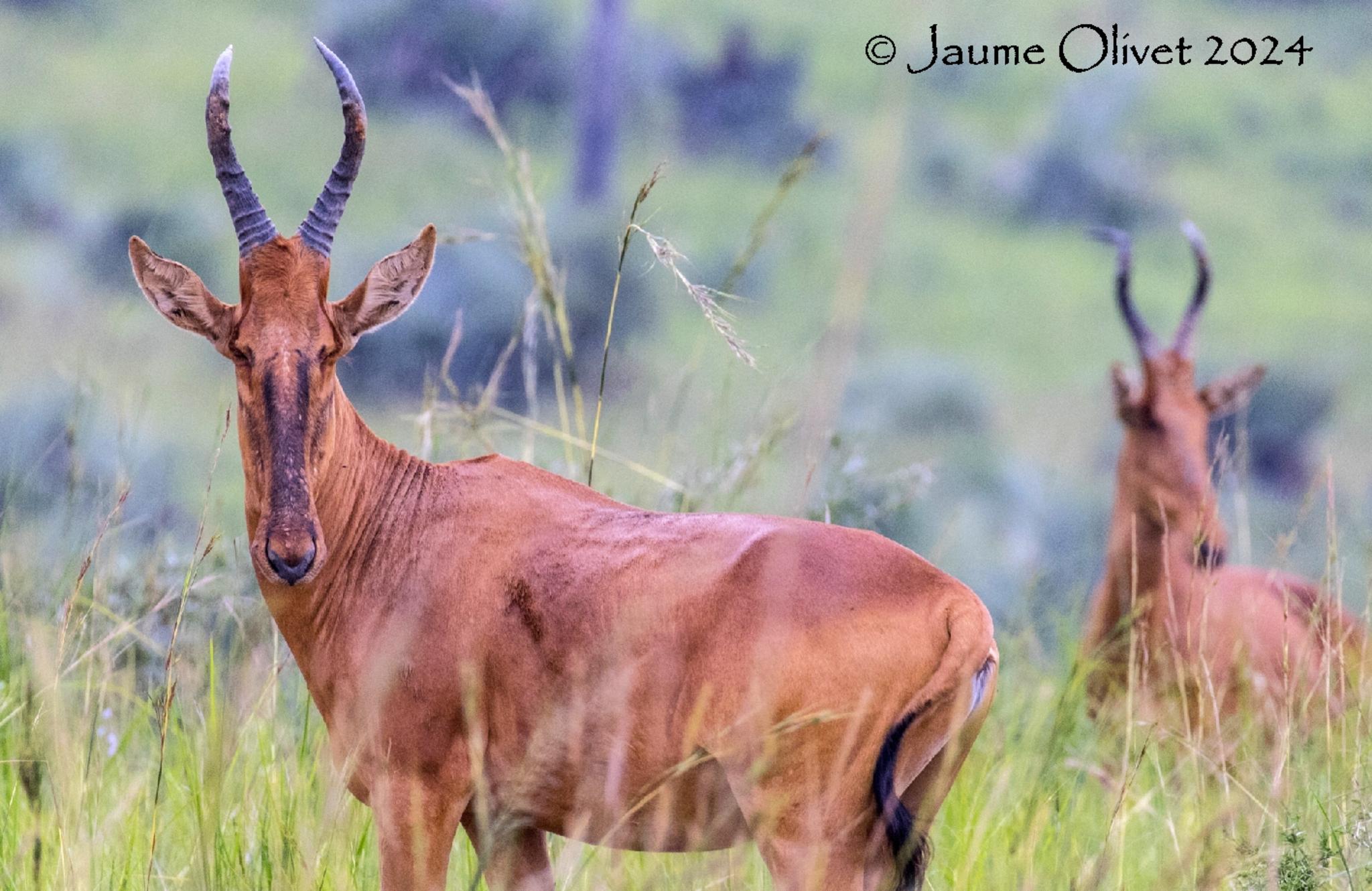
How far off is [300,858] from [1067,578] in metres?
10.5

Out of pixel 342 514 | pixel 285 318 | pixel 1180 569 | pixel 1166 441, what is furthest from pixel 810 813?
pixel 1166 441

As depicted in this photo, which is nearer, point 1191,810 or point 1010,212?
point 1191,810

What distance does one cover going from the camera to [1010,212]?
2764 cm

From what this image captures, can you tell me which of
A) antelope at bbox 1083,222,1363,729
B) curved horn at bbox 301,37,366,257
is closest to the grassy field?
antelope at bbox 1083,222,1363,729

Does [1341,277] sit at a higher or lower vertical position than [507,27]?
lower

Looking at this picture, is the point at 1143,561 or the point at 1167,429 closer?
the point at 1143,561

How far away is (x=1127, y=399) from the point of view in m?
8.22

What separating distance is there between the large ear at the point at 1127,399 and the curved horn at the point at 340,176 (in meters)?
4.86

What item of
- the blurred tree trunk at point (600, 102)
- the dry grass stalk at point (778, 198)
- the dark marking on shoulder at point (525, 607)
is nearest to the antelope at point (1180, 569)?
the dry grass stalk at point (778, 198)

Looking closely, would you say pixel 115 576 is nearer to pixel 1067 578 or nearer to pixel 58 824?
pixel 58 824

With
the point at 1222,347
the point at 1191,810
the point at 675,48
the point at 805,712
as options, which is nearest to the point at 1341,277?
the point at 1222,347

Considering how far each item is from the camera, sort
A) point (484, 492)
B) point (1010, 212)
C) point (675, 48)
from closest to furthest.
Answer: point (484, 492), point (1010, 212), point (675, 48)

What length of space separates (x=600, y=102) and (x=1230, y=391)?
43.9ft

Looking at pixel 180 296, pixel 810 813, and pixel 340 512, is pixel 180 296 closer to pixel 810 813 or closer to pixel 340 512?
pixel 340 512
